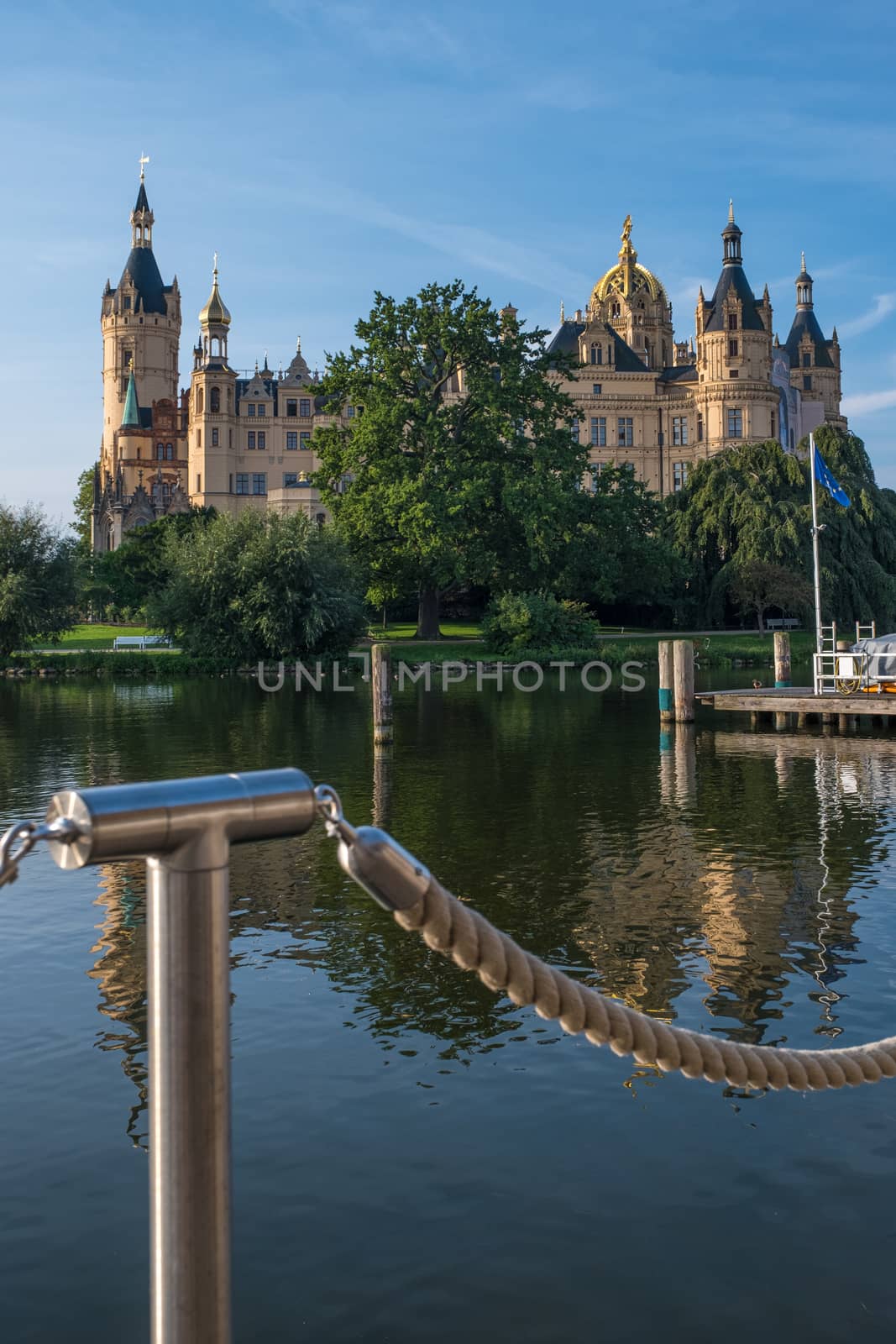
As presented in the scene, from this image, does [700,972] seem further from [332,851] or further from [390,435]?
[390,435]

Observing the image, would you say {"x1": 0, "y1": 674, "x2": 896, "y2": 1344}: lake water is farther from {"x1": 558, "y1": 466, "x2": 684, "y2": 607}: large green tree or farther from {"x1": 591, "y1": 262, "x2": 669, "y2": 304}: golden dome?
{"x1": 591, "y1": 262, "x2": 669, "y2": 304}: golden dome

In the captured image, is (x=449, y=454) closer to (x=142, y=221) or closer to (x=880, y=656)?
(x=880, y=656)

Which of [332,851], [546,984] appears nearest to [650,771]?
[332,851]

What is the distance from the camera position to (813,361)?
115500 mm

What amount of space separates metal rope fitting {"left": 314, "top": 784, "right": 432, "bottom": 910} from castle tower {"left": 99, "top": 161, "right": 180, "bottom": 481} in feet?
414

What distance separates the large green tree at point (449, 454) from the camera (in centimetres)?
5150

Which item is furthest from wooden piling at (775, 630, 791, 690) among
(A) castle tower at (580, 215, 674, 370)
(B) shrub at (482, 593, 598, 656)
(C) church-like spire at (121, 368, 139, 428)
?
(C) church-like spire at (121, 368, 139, 428)

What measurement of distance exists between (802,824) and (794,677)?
27.5 meters

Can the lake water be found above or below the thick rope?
below

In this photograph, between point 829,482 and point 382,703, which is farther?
point 829,482

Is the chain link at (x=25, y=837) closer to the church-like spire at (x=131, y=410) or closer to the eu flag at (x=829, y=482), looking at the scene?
the eu flag at (x=829, y=482)

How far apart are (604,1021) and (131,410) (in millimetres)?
126677

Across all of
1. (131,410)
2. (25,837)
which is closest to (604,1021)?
(25,837)

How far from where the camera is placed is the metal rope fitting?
257 cm
